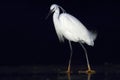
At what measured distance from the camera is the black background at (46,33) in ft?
52.2

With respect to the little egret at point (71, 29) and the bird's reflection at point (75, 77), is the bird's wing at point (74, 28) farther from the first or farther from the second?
the bird's reflection at point (75, 77)

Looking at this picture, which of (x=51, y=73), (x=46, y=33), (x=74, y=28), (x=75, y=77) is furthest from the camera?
(x=46, y=33)

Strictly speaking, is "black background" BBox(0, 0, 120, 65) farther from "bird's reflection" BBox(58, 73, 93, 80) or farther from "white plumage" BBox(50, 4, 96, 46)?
"bird's reflection" BBox(58, 73, 93, 80)

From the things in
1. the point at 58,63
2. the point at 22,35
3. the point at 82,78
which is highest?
the point at 22,35

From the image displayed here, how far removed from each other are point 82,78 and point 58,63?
245 cm

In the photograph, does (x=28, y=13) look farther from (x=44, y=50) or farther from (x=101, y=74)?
(x=101, y=74)

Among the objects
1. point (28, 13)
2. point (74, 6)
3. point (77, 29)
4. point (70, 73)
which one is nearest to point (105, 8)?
point (74, 6)

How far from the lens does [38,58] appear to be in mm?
15867

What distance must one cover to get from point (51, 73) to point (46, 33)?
363 cm

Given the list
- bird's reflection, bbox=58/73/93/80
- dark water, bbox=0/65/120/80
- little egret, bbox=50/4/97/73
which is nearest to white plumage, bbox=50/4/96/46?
little egret, bbox=50/4/97/73

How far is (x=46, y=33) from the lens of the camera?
17.3m

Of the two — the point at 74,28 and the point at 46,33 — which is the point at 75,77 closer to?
→ the point at 74,28

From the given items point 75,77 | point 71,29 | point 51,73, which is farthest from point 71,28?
point 75,77

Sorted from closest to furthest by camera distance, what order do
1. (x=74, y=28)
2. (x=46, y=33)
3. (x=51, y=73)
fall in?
(x=51, y=73) → (x=74, y=28) → (x=46, y=33)
